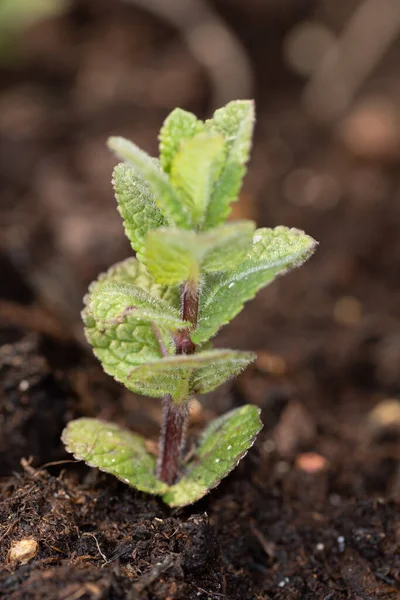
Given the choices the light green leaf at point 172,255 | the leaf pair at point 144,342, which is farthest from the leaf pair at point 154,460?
the light green leaf at point 172,255

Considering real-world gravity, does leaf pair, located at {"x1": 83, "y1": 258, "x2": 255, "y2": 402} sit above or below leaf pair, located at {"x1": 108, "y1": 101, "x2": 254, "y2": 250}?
below

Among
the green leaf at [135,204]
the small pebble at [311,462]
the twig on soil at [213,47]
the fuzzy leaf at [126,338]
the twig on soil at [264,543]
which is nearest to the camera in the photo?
the green leaf at [135,204]

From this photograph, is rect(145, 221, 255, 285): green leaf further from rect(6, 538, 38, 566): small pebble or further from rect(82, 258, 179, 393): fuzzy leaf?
rect(6, 538, 38, 566): small pebble

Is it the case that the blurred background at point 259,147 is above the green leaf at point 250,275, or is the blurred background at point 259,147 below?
below

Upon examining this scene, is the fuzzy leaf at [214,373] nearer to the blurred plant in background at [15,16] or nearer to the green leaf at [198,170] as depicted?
the green leaf at [198,170]

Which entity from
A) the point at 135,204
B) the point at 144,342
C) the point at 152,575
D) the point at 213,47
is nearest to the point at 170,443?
the point at 144,342

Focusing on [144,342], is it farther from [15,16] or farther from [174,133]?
[15,16]

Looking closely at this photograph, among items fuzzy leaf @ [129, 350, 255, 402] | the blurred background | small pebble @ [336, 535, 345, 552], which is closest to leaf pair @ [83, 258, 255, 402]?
fuzzy leaf @ [129, 350, 255, 402]
